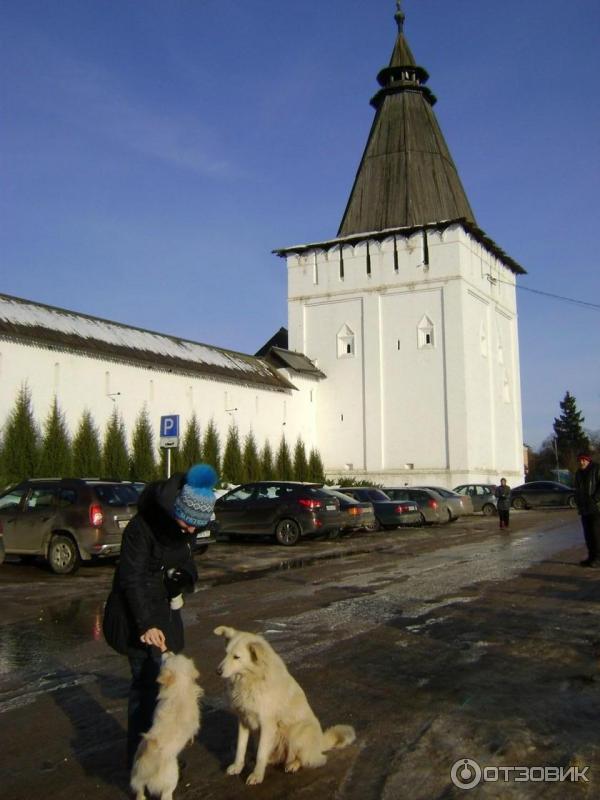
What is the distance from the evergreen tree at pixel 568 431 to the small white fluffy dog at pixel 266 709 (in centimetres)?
10996

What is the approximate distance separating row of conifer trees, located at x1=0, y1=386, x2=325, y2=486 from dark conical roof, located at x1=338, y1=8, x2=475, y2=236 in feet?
54.9

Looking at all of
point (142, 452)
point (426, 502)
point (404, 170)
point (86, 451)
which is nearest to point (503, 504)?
point (426, 502)

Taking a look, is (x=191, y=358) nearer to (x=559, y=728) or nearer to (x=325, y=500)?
(x=325, y=500)

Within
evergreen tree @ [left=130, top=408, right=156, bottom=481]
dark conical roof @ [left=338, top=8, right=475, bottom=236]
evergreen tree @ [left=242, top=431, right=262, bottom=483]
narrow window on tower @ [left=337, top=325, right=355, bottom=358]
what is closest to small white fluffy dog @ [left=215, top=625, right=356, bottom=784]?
evergreen tree @ [left=130, top=408, right=156, bottom=481]

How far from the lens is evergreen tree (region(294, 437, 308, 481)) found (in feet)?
148

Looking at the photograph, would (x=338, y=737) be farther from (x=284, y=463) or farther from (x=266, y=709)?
(x=284, y=463)

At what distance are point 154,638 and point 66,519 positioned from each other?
10.5 metres

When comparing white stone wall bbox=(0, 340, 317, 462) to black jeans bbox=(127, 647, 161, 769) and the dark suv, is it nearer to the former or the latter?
the dark suv

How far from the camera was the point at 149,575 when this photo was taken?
439 cm

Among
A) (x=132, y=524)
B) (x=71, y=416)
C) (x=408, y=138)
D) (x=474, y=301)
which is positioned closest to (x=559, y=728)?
(x=132, y=524)

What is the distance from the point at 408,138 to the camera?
53.2m

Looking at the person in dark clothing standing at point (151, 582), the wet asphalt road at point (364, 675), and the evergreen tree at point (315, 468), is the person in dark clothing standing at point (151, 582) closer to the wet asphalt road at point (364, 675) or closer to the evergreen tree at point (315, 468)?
the wet asphalt road at point (364, 675)

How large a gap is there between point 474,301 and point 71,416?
27672mm

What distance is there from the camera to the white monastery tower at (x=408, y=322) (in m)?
47.5
